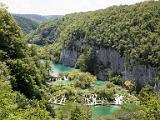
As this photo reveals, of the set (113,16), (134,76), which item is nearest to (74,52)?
(113,16)

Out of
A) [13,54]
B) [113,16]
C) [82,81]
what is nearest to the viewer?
[13,54]

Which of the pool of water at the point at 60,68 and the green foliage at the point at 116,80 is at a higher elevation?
the green foliage at the point at 116,80

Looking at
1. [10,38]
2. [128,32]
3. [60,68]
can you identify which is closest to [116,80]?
[128,32]

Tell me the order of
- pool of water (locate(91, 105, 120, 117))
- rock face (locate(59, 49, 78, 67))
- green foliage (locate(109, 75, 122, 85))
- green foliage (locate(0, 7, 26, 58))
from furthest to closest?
rock face (locate(59, 49, 78, 67))
green foliage (locate(109, 75, 122, 85))
pool of water (locate(91, 105, 120, 117))
green foliage (locate(0, 7, 26, 58))

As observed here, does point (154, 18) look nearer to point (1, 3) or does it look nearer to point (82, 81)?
point (82, 81)

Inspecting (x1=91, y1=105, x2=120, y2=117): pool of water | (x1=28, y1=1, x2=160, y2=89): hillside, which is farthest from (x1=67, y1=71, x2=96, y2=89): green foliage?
(x1=91, y1=105, x2=120, y2=117): pool of water

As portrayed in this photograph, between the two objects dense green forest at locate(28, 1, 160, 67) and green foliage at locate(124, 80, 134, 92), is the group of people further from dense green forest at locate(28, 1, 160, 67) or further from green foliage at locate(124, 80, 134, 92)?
dense green forest at locate(28, 1, 160, 67)

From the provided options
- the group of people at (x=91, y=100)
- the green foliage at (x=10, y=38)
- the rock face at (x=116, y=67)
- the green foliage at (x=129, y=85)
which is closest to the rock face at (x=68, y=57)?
the rock face at (x=116, y=67)

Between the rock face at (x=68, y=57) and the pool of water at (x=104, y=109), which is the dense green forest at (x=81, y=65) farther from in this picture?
the pool of water at (x=104, y=109)

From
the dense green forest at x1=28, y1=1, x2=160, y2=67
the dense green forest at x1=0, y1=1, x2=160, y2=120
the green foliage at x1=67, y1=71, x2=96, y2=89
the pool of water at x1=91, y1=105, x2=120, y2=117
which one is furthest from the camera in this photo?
the dense green forest at x1=28, y1=1, x2=160, y2=67
